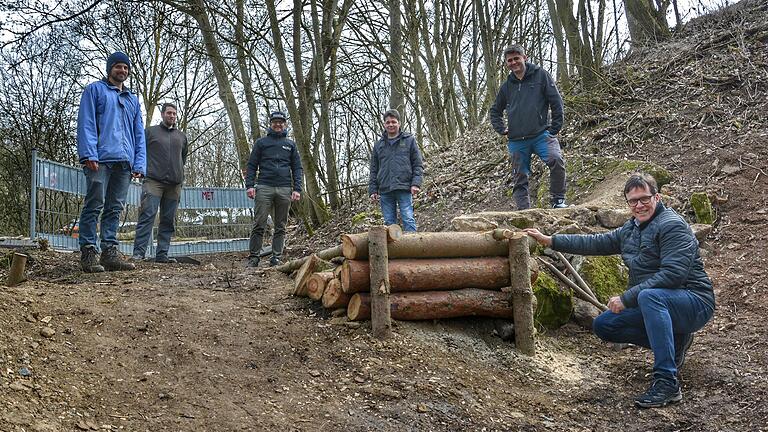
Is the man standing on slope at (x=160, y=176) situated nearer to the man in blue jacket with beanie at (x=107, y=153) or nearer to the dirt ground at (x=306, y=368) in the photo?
the man in blue jacket with beanie at (x=107, y=153)

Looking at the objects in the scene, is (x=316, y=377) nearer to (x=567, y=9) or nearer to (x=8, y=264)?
(x=8, y=264)

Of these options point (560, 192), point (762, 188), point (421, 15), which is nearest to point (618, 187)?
point (560, 192)

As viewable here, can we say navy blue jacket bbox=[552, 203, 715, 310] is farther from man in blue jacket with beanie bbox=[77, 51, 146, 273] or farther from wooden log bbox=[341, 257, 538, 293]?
man in blue jacket with beanie bbox=[77, 51, 146, 273]

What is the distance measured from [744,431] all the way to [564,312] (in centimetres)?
210

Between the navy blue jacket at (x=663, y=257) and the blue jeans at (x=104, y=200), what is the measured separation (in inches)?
186

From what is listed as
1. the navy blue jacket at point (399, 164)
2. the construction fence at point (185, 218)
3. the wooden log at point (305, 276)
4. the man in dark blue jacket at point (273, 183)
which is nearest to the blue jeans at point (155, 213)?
the man in dark blue jacket at point (273, 183)

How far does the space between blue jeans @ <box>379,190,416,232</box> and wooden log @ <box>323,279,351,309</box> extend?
2.37 meters

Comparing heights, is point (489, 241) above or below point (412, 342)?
above

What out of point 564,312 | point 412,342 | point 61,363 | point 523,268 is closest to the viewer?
point 61,363

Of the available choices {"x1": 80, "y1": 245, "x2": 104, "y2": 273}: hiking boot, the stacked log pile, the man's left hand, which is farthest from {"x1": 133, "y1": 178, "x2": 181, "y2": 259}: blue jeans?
the man's left hand

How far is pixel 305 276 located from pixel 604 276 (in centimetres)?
290

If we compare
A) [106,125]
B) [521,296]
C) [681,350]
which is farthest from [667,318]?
[106,125]

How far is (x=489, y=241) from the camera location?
16.8 feet

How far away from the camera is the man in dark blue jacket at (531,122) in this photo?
6957mm
